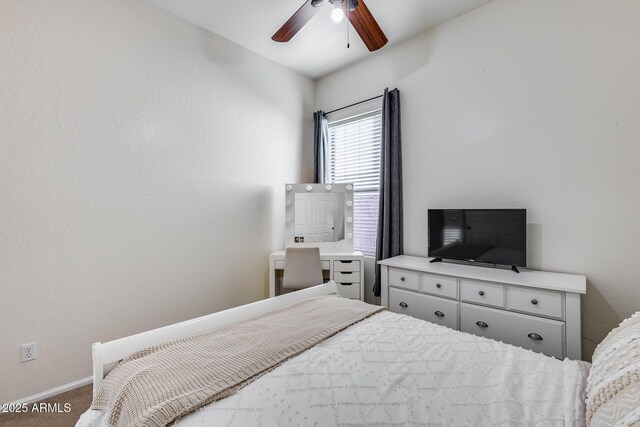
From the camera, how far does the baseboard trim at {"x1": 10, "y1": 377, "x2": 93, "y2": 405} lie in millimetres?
1824

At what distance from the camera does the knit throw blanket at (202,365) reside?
882mm

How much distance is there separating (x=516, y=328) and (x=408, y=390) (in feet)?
4.55

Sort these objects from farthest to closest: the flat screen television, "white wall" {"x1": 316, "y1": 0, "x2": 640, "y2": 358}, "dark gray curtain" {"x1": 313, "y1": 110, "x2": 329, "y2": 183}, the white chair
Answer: "dark gray curtain" {"x1": 313, "y1": 110, "x2": 329, "y2": 183} < the white chair < the flat screen television < "white wall" {"x1": 316, "y1": 0, "x2": 640, "y2": 358}

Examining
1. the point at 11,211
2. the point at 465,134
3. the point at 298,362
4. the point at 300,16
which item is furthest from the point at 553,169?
the point at 11,211

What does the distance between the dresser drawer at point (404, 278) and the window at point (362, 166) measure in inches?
29.4

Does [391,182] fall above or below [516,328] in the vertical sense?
above

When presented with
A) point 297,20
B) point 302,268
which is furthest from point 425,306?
point 297,20

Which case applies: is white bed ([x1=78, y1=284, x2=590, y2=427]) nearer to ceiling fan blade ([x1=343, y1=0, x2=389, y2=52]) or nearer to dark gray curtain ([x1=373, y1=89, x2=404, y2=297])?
dark gray curtain ([x1=373, y1=89, x2=404, y2=297])

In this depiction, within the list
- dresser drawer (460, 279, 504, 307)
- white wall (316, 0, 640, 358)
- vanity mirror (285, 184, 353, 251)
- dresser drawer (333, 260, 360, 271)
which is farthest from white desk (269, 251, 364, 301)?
dresser drawer (460, 279, 504, 307)

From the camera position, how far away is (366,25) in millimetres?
1942

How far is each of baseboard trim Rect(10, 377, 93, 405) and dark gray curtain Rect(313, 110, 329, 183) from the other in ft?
9.06

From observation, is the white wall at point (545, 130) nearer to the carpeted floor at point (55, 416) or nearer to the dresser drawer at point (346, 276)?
the dresser drawer at point (346, 276)

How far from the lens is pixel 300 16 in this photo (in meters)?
1.91

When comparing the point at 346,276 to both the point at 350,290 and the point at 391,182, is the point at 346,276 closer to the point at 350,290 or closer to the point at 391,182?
the point at 350,290
